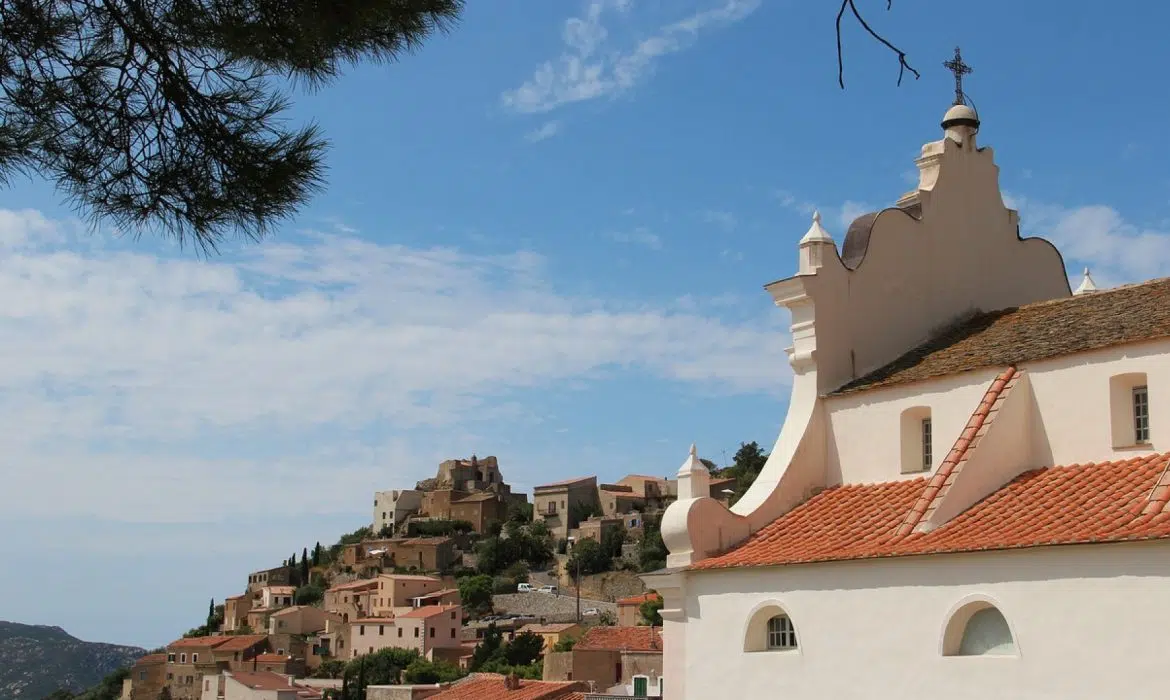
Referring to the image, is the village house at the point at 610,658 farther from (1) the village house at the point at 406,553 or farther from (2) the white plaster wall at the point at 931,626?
(1) the village house at the point at 406,553

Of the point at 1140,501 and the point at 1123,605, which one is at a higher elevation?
the point at 1140,501

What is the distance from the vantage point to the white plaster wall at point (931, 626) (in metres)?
11.7

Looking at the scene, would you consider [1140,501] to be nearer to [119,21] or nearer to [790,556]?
[790,556]

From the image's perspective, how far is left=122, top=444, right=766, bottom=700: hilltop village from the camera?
85.9 meters

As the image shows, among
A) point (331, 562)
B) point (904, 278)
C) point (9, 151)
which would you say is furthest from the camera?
point (331, 562)

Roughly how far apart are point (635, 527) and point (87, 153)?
122000 millimetres

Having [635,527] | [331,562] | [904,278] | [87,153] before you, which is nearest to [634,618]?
[635,527]

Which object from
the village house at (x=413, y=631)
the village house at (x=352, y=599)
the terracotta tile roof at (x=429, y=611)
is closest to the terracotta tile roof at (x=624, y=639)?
the village house at (x=413, y=631)

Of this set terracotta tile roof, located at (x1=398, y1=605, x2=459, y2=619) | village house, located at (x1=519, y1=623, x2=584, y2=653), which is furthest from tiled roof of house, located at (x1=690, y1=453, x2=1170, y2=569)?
terracotta tile roof, located at (x1=398, y1=605, x2=459, y2=619)

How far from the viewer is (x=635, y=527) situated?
129 metres

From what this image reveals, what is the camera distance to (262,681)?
84.5 meters

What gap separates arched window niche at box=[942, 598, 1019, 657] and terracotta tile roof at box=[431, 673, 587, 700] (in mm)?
29749

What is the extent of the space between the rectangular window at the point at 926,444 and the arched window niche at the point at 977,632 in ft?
9.32

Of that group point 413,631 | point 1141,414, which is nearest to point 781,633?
point 1141,414
